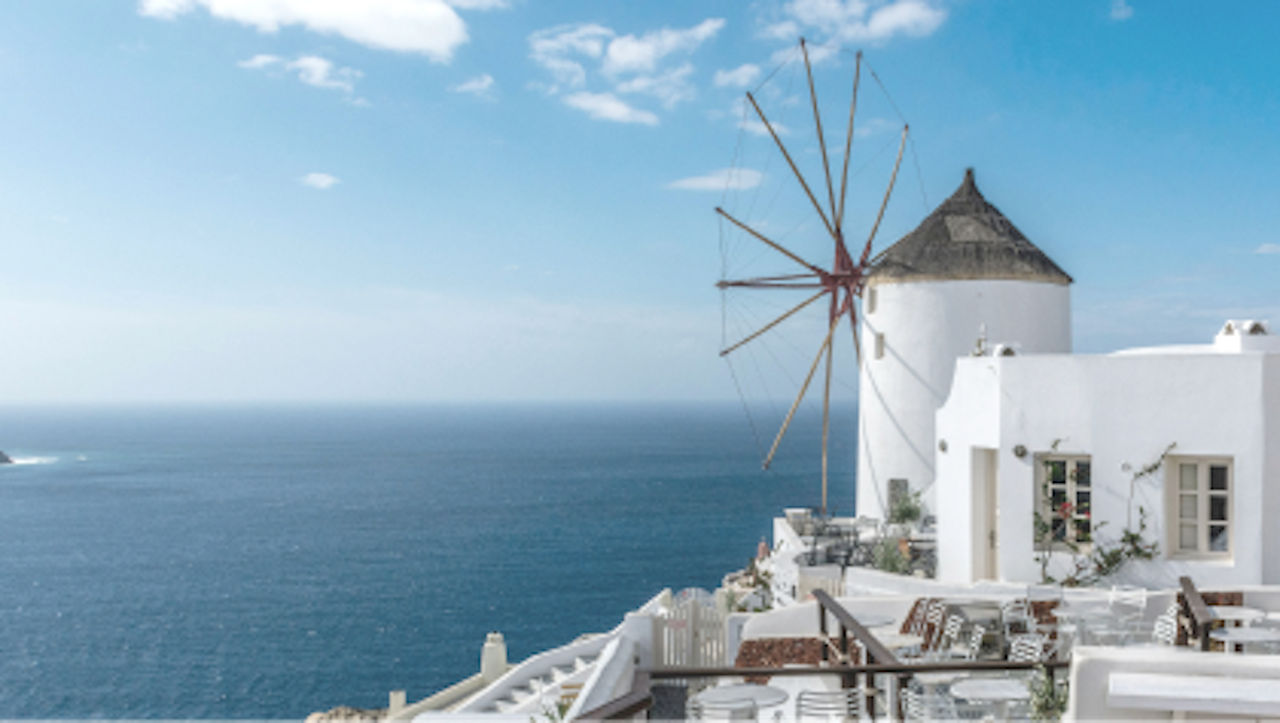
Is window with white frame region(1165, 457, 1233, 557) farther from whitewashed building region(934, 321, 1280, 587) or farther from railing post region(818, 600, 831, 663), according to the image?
railing post region(818, 600, 831, 663)

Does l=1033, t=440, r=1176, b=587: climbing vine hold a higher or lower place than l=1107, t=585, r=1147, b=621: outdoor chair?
higher

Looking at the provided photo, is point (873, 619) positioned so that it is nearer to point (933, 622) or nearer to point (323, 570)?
point (933, 622)

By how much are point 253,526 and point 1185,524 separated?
2943 inches

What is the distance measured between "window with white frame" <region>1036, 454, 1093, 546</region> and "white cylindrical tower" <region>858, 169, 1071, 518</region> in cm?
1049

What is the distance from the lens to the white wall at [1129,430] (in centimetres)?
1230

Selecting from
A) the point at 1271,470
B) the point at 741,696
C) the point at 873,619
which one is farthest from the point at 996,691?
the point at 1271,470

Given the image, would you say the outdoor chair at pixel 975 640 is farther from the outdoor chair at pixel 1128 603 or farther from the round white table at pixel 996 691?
the round white table at pixel 996 691

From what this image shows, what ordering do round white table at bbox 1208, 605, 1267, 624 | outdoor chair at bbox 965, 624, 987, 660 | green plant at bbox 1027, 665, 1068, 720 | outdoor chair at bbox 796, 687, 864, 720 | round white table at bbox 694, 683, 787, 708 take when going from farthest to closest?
outdoor chair at bbox 965, 624, 987, 660 → round white table at bbox 1208, 605, 1267, 624 → round white table at bbox 694, 683, 787, 708 → green plant at bbox 1027, 665, 1068, 720 → outdoor chair at bbox 796, 687, 864, 720

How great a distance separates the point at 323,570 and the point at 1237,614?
2159 inches

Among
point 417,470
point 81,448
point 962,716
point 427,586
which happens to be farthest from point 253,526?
point 81,448

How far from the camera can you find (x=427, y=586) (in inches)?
2110

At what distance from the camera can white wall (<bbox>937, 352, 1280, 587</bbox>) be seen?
1230cm

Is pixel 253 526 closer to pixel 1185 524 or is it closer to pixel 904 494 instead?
pixel 904 494

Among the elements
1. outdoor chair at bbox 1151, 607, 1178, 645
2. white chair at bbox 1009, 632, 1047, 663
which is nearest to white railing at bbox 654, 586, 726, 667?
white chair at bbox 1009, 632, 1047, 663
